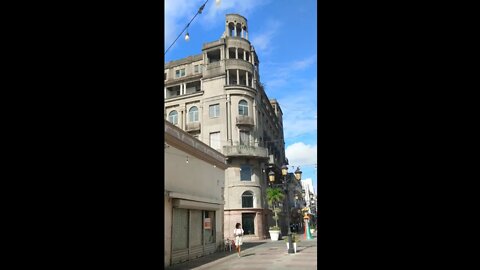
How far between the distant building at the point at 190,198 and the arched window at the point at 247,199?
12.9 metres

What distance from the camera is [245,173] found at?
3238 cm

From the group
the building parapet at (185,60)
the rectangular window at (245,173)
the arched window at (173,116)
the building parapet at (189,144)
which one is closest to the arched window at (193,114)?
the arched window at (173,116)

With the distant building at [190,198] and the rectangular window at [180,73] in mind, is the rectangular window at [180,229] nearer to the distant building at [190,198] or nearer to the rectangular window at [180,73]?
the distant building at [190,198]

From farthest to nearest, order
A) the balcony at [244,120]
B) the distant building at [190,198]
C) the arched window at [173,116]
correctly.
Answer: the arched window at [173,116] → the balcony at [244,120] → the distant building at [190,198]

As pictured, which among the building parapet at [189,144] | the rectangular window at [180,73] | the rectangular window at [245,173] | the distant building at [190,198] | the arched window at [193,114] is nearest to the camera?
the distant building at [190,198]

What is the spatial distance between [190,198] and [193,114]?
20.3 m

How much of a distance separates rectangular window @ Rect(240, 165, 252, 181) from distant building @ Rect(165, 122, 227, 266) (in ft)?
44.1

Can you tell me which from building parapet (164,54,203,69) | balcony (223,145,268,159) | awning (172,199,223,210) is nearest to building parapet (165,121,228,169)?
awning (172,199,223,210)

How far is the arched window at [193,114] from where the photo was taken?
33653 mm
